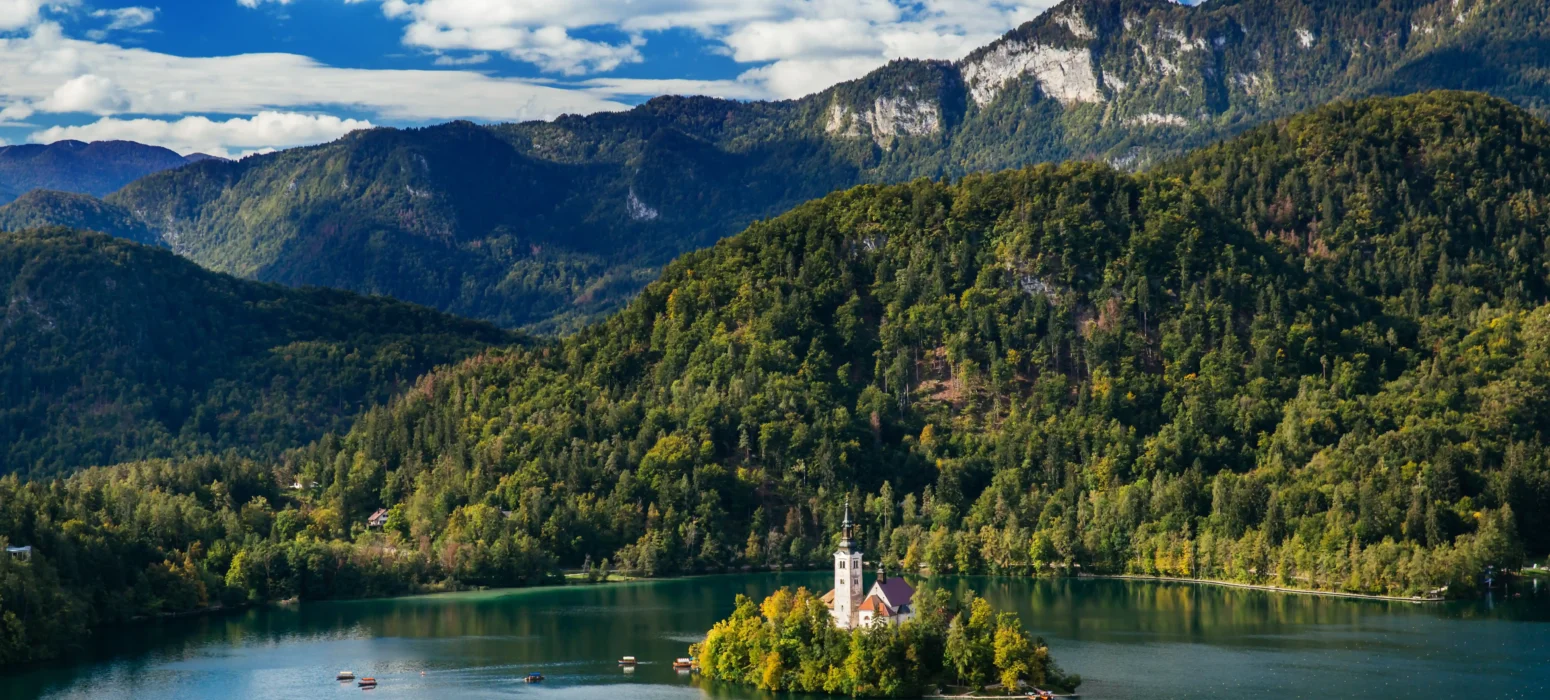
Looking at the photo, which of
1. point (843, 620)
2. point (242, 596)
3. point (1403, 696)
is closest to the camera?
point (1403, 696)

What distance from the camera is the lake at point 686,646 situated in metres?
113

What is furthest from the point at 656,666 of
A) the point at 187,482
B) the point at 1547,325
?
the point at 1547,325

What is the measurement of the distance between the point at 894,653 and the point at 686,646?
22.7 metres

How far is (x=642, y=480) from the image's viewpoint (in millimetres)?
189750

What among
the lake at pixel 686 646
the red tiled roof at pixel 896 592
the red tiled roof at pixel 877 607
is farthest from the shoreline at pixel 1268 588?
the red tiled roof at pixel 877 607

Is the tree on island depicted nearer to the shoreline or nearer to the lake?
the lake

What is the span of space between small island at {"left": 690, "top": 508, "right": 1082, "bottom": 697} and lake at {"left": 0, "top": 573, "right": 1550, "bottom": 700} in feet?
9.38

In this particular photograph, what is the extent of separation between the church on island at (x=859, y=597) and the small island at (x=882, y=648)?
0.18 feet

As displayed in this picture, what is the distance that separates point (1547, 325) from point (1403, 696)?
96.6 meters

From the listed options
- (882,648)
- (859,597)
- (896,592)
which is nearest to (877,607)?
(896,592)

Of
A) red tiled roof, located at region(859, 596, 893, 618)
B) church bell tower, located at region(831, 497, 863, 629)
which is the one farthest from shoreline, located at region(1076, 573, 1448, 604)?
red tiled roof, located at region(859, 596, 893, 618)

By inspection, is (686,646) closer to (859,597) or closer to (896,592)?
(859,597)

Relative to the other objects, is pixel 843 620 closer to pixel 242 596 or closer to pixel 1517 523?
pixel 242 596

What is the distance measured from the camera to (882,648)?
10775 centimetres
